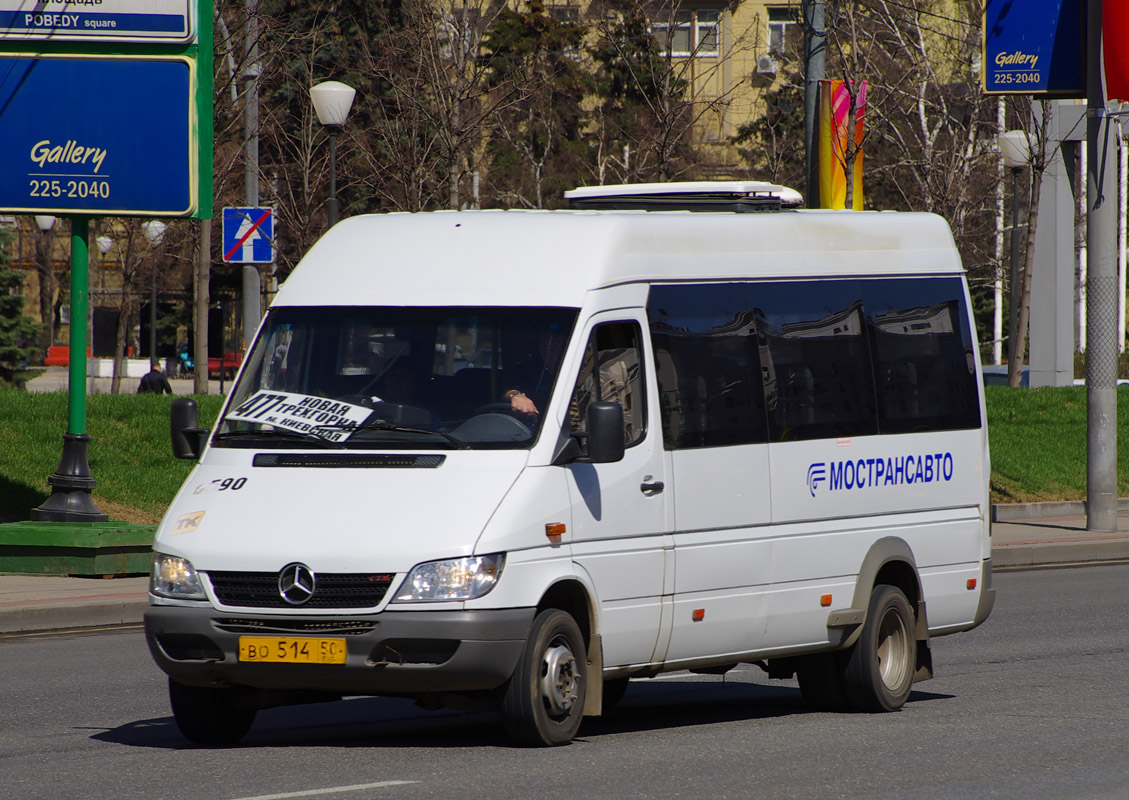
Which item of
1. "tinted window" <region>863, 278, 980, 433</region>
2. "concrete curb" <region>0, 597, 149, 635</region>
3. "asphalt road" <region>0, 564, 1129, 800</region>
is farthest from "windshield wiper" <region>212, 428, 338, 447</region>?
"concrete curb" <region>0, 597, 149, 635</region>

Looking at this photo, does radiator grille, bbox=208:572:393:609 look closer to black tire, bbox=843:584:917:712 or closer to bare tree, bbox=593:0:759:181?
black tire, bbox=843:584:917:712

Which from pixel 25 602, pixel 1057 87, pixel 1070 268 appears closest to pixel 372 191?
pixel 1070 268

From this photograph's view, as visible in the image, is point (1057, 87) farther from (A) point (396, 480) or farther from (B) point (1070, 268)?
(A) point (396, 480)

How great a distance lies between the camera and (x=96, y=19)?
59.6 ft

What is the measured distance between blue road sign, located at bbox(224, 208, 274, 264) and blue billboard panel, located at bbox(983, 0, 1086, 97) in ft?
30.0

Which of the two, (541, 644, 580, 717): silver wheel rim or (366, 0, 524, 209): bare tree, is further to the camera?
(366, 0, 524, 209): bare tree

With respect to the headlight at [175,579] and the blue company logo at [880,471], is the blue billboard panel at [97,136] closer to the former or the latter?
the blue company logo at [880,471]

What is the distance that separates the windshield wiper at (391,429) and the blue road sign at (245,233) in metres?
13.4

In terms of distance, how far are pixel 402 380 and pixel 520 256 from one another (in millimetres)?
890

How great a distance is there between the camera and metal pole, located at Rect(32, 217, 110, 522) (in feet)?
58.3

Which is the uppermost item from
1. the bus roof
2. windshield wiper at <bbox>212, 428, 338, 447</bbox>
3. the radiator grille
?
the bus roof

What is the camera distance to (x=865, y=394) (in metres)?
10.7

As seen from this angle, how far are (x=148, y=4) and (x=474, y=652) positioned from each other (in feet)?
38.5

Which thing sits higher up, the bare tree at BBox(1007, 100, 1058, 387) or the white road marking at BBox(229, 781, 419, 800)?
the bare tree at BBox(1007, 100, 1058, 387)
